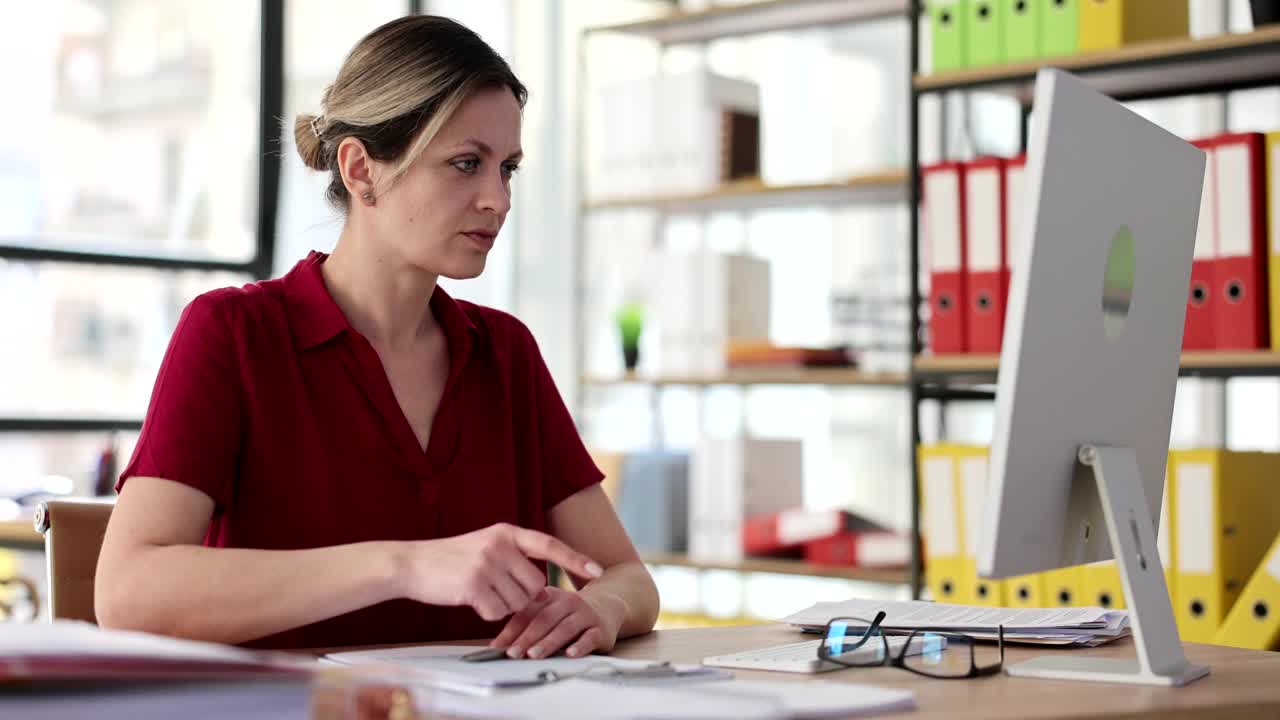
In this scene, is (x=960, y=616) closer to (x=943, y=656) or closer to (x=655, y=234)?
(x=943, y=656)

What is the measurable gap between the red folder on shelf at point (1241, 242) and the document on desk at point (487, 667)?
5.73ft

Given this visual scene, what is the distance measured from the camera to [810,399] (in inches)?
156

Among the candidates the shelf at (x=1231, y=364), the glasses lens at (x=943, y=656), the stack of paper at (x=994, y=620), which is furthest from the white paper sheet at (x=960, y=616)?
the shelf at (x=1231, y=364)

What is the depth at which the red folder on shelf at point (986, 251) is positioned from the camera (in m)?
2.91

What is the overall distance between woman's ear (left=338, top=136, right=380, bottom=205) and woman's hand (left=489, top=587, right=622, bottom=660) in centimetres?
58

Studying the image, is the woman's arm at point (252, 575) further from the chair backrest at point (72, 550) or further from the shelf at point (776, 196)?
the shelf at point (776, 196)

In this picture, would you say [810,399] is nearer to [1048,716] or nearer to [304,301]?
[304,301]

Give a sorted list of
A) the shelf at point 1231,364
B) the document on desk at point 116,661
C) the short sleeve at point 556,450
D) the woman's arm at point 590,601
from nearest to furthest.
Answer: the document on desk at point 116,661
the woman's arm at point 590,601
the short sleeve at point 556,450
the shelf at point 1231,364

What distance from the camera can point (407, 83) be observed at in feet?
5.44

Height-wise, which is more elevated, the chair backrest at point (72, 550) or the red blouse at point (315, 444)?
the red blouse at point (315, 444)

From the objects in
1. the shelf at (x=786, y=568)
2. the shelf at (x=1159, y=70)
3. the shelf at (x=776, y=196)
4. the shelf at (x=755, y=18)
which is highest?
the shelf at (x=755, y=18)

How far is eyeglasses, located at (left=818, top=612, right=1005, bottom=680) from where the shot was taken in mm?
1251

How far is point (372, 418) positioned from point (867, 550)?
1983mm

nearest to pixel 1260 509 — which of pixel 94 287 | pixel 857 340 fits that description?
pixel 857 340
